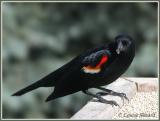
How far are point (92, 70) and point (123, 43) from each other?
194 mm

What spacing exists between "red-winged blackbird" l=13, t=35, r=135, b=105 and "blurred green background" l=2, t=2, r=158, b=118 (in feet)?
6.27

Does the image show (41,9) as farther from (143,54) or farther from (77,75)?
(77,75)

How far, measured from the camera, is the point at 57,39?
6.13 metres

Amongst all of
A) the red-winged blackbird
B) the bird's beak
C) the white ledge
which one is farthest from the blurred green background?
the bird's beak

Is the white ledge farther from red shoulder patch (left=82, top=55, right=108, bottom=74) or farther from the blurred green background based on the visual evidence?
the blurred green background

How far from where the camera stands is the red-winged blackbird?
3619 millimetres

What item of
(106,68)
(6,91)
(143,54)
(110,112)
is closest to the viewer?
(110,112)

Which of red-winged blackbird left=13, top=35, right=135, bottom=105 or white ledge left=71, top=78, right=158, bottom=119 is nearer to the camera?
white ledge left=71, top=78, right=158, bottom=119

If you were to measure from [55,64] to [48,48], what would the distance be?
238 mm

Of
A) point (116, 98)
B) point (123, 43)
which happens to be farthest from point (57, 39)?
point (123, 43)

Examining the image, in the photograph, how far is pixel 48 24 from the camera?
6262 mm

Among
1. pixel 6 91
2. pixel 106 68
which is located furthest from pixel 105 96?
pixel 6 91

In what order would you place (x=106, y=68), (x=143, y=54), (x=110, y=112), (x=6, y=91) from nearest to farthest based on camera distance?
(x=110, y=112) < (x=106, y=68) < (x=6, y=91) < (x=143, y=54)

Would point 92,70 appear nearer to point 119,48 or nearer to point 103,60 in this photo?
point 103,60
